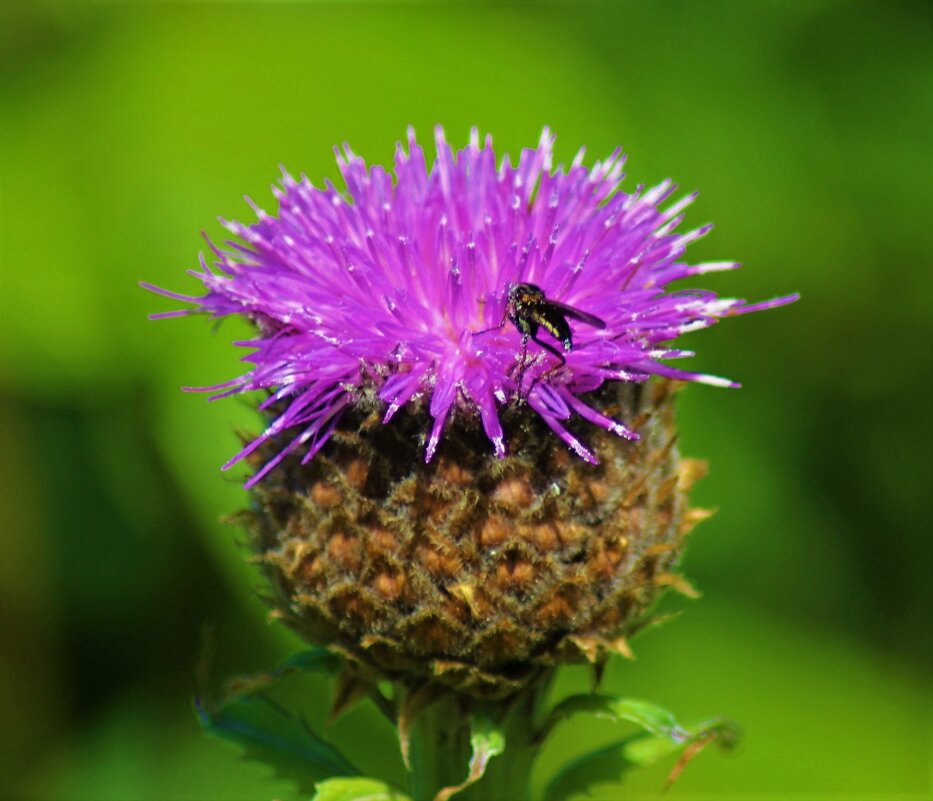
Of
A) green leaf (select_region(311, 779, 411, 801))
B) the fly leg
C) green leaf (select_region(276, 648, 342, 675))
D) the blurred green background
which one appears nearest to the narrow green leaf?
green leaf (select_region(276, 648, 342, 675))

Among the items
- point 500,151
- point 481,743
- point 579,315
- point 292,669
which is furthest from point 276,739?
point 500,151

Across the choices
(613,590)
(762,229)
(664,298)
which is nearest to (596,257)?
(664,298)

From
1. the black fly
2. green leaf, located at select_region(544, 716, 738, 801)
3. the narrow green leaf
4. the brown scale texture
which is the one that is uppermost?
the black fly

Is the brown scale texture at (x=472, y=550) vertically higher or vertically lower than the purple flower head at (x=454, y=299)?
lower

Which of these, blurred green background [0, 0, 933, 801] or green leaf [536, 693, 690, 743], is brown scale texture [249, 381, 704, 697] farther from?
blurred green background [0, 0, 933, 801]

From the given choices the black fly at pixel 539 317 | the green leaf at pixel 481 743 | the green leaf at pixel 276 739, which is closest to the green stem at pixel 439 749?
the green leaf at pixel 481 743

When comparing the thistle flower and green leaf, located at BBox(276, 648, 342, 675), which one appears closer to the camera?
the thistle flower

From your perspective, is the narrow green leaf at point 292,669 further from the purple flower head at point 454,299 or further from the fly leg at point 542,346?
the fly leg at point 542,346
